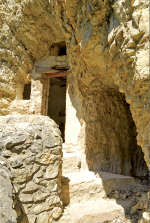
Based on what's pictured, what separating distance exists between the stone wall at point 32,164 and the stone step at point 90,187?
2.12 feet

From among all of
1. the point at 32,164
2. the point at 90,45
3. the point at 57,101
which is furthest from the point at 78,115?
the point at 57,101

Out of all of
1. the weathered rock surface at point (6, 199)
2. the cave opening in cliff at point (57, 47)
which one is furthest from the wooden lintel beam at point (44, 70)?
the weathered rock surface at point (6, 199)

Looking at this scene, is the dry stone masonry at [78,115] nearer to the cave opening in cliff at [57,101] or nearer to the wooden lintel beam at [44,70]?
the wooden lintel beam at [44,70]

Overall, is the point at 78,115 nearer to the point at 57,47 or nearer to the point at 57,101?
the point at 57,47

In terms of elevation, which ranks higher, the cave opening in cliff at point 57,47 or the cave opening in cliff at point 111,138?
the cave opening in cliff at point 57,47

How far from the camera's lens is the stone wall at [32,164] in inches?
91.8

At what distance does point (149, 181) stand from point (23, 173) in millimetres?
3446

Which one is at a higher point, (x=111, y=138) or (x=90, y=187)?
(x=111, y=138)

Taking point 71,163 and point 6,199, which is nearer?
point 6,199

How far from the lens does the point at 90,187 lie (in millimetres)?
3615

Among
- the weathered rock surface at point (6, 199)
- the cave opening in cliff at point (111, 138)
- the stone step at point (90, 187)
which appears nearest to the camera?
the weathered rock surface at point (6, 199)

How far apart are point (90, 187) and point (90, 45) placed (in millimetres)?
2975

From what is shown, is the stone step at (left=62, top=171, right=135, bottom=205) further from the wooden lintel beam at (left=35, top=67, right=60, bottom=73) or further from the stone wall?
the wooden lintel beam at (left=35, top=67, right=60, bottom=73)

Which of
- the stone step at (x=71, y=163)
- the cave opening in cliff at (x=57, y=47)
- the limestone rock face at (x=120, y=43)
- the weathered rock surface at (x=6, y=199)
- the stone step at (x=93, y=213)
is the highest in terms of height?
the cave opening in cliff at (x=57, y=47)
